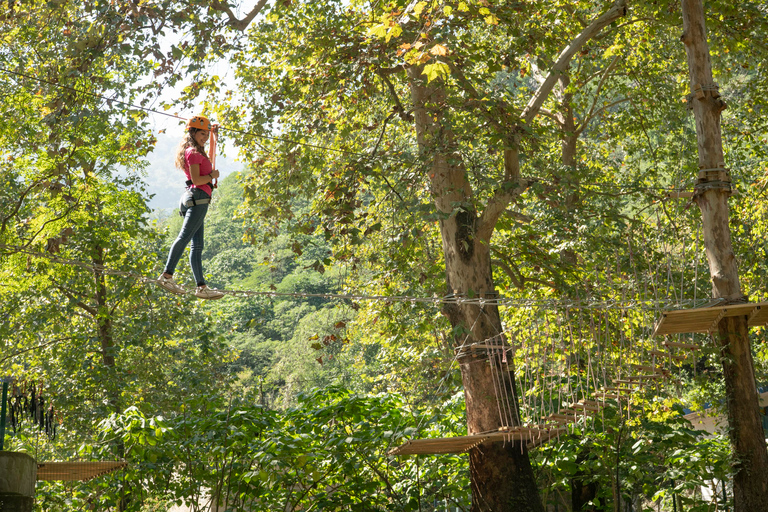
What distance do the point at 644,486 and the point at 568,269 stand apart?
230cm

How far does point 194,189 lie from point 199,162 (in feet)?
0.59

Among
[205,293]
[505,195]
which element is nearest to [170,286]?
[205,293]

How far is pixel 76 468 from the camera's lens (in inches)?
184

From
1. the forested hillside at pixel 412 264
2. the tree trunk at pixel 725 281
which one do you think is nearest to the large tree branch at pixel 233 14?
the forested hillside at pixel 412 264

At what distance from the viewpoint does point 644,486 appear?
18.4 feet

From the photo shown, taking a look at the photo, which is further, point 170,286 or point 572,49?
point 572,49

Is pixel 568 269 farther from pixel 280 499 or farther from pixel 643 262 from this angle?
pixel 280 499

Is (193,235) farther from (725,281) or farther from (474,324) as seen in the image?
(725,281)

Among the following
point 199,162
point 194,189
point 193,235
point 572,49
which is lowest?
point 193,235

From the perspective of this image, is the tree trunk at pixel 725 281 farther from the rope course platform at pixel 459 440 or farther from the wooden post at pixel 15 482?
the wooden post at pixel 15 482

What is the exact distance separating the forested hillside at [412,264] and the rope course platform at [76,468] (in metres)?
0.25

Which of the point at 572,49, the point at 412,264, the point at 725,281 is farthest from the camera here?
the point at 412,264

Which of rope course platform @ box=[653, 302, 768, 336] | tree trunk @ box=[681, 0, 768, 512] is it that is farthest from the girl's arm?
tree trunk @ box=[681, 0, 768, 512]

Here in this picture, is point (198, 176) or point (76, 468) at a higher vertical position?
point (198, 176)
